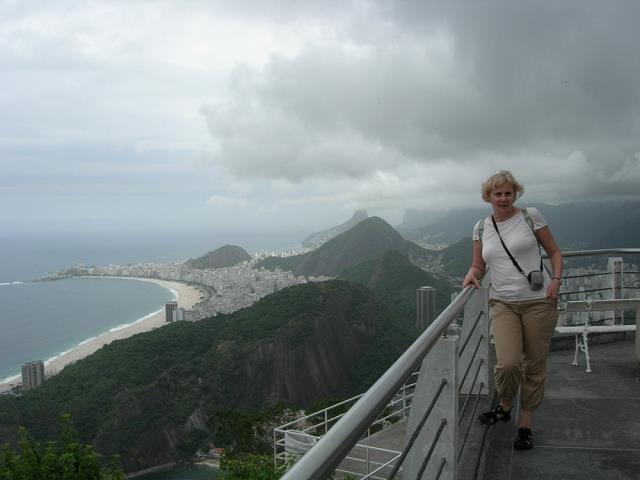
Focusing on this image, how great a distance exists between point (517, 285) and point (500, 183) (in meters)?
0.50

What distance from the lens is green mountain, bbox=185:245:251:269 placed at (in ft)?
542

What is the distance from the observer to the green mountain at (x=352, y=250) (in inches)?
5157

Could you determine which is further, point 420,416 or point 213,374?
point 213,374

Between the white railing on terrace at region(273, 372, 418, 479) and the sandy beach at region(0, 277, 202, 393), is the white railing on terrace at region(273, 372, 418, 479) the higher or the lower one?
the higher one

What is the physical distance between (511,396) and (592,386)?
1.62 m

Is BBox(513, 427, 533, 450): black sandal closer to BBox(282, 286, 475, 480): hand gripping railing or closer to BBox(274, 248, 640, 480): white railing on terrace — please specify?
BBox(274, 248, 640, 480): white railing on terrace

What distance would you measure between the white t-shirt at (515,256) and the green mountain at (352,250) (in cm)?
12272

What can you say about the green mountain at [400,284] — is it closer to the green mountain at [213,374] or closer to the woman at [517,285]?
the green mountain at [213,374]

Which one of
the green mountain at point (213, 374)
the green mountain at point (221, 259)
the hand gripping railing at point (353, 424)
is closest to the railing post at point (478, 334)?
the hand gripping railing at point (353, 424)

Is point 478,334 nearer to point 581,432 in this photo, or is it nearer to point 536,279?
point 536,279

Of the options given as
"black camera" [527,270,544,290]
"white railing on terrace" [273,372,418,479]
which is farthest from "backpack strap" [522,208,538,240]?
"white railing on terrace" [273,372,418,479]

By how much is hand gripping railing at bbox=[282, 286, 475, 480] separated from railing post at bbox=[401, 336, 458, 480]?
20 cm

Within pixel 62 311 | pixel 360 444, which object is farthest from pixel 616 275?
pixel 62 311

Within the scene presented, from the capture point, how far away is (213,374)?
1897 inches
